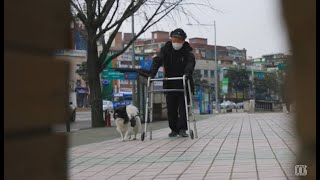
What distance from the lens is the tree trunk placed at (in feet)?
60.0

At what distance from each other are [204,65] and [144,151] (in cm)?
8848

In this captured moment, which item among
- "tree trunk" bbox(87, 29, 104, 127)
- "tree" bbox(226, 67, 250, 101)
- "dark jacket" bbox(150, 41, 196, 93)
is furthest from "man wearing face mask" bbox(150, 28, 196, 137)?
"tree" bbox(226, 67, 250, 101)

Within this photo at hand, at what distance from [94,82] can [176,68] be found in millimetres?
9683

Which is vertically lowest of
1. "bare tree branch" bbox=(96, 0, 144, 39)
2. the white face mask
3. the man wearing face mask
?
the man wearing face mask

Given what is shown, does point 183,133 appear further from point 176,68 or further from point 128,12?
point 128,12

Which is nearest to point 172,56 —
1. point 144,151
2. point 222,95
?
point 144,151

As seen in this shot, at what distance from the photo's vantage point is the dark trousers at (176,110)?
9.43m

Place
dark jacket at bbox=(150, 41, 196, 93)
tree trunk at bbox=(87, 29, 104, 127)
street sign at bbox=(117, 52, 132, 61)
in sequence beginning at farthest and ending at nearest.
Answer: street sign at bbox=(117, 52, 132, 61) → tree trunk at bbox=(87, 29, 104, 127) → dark jacket at bbox=(150, 41, 196, 93)


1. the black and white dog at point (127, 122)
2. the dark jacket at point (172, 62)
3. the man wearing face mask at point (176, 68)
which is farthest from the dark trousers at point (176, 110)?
the black and white dog at point (127, 122)

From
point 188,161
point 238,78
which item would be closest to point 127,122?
point 188,161

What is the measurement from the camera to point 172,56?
9656 mm

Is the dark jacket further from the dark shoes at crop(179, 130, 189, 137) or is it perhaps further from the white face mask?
the dark shoes at crop(179, 130, 189, 137)

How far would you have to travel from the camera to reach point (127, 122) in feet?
33.5

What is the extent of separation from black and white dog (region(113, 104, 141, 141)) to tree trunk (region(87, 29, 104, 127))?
7741mm
